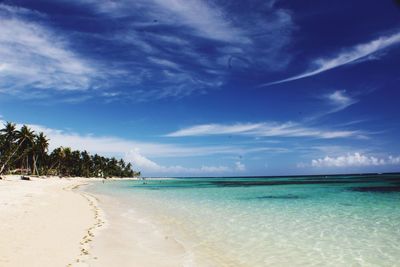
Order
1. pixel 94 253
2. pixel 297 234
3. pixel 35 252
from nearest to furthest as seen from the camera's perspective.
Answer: pixel 35 252, pixel 94 253, pixel 297 234

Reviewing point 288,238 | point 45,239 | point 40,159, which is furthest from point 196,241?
point 40,159

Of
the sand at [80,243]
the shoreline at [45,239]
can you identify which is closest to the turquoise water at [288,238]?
the sand at [80,243]

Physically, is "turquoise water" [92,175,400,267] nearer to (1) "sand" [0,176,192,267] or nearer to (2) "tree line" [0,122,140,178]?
(1) "sand" [0,176,192,267]

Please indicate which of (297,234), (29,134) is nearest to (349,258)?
(297,234)

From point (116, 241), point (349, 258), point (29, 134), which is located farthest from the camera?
point (29, 134)

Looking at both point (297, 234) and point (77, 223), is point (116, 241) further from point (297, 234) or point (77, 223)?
point (297, 234)

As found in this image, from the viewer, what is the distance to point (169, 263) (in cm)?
1095

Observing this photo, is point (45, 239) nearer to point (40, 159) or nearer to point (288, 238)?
point (288, 238)

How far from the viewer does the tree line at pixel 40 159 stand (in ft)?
276

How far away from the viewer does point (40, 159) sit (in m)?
114

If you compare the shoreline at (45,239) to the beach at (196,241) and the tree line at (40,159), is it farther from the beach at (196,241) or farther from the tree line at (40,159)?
the tree line at (40,159)

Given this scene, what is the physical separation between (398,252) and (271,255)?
4.95 m

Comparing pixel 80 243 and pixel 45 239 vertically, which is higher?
pixel 45 239

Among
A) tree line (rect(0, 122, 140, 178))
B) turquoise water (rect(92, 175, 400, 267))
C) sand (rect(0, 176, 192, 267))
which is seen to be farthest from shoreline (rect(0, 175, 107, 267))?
tree line (rect(0, 122, 140, 178))
